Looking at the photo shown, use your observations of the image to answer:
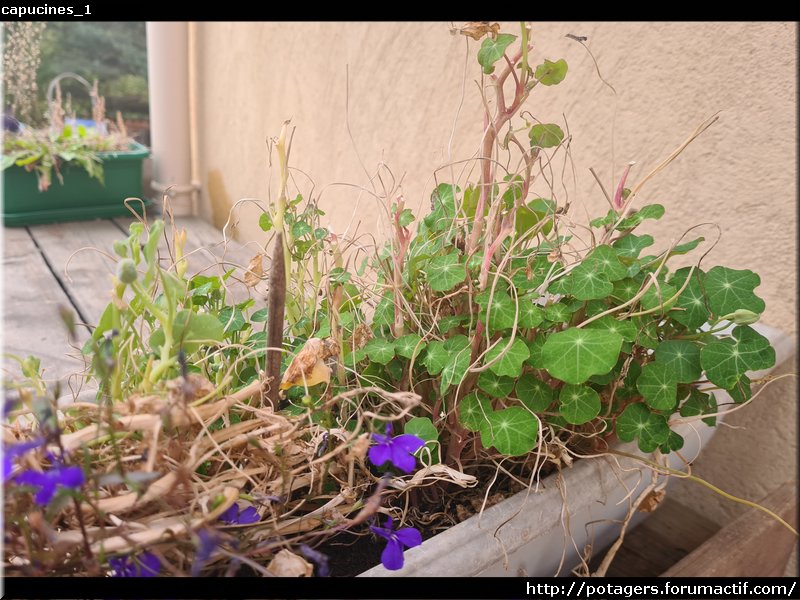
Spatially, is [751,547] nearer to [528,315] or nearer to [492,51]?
[528,315]

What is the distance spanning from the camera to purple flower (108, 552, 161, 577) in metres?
0.41

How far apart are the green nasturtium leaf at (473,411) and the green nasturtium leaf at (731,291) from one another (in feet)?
0.73

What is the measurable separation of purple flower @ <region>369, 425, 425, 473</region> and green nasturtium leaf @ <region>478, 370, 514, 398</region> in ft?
0.32

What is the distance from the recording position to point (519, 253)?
1.95ft

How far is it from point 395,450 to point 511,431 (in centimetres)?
11

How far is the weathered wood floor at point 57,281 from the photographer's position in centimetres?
128

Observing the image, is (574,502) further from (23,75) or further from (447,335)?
(23,75)

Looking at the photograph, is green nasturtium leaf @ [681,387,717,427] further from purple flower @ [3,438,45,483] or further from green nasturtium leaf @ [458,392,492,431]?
purple flower @ [3,438,45,483]

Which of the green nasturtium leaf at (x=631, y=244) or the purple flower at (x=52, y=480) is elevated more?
the green nasturtium leaf at (x=631, y=244)

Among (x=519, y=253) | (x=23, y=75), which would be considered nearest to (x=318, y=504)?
(x=519, y=253)

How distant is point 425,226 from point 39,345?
108 centimetres

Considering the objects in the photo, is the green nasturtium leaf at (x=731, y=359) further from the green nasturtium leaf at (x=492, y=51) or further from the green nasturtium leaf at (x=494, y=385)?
the green nasturtium leaf at (x=492, y=51)

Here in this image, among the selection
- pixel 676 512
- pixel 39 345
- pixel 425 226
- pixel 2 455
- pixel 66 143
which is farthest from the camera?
pixel 66 143

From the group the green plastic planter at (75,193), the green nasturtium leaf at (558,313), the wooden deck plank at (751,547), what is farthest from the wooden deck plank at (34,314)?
the wooden deck plank at (751,547)
